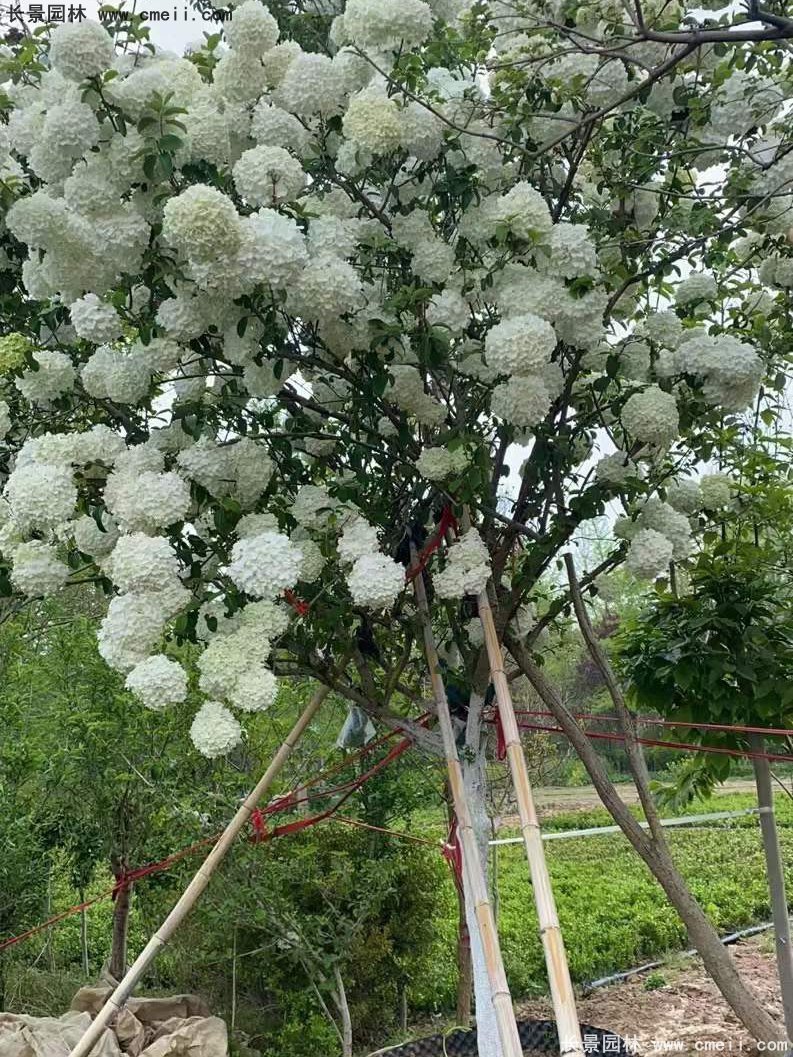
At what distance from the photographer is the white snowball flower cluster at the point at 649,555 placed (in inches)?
99.9

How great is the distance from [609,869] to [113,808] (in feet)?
17.3

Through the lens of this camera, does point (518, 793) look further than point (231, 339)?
Yes

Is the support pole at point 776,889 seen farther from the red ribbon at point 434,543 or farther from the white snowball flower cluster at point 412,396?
the white snowball flower cluster at point 412,396

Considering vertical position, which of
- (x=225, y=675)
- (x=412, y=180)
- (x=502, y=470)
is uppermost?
(x=412, y=180)

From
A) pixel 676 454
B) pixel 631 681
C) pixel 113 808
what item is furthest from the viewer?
pixel 113 808

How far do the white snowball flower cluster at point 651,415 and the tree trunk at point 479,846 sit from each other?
0.91 metres

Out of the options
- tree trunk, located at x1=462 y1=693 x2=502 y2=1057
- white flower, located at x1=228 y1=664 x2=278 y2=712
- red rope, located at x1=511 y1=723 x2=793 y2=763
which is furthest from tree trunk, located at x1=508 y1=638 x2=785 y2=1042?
white flower, located at x1=228 y1=664 x2=278 y2=712

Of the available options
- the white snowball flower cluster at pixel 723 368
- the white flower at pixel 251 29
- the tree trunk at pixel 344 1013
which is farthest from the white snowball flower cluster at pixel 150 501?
the tree trunk at pixel 344 1013

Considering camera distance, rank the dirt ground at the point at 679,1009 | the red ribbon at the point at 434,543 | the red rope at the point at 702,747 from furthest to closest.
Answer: the dirt ground at the point at 679,1009 → the red rope at the point at 702,747 → the red ribbon at the point at 434,543

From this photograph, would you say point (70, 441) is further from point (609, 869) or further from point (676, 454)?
point (609, 869)

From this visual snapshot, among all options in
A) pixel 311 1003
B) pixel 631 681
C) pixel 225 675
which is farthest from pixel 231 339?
pixel 311 1003

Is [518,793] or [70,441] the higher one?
[70,441]

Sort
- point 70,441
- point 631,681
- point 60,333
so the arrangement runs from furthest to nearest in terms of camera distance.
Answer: point 631,681 < point 60,333 < point 70,441

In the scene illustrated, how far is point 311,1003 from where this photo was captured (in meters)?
4.33
